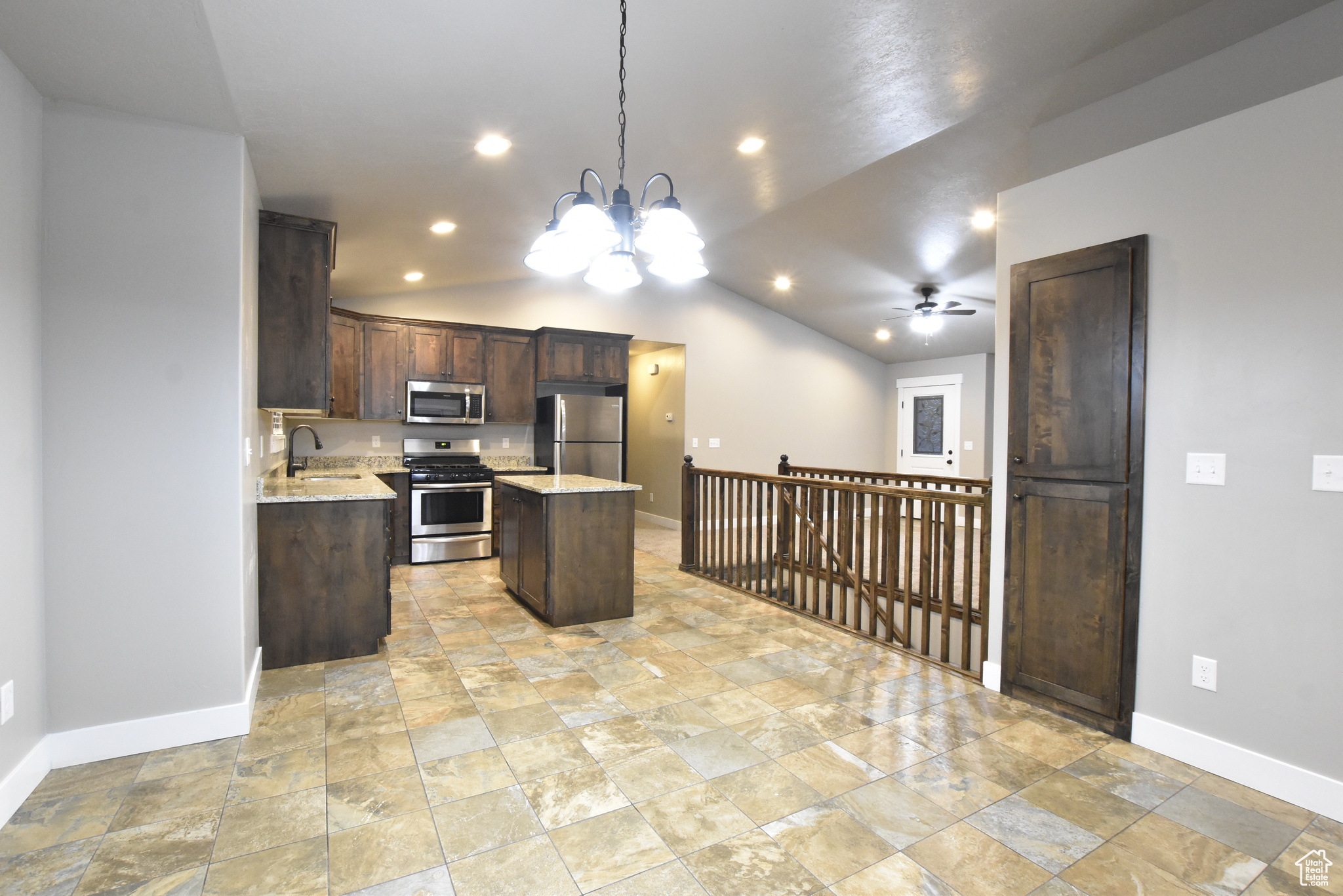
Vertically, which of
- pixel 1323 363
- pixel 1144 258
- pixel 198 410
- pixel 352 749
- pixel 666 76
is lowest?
pixel 352 749

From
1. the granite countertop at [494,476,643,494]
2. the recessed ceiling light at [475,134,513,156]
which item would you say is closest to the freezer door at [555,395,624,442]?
the granite countertop at [494,476,643,494]

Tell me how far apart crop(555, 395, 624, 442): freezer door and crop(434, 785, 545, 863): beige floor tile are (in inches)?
179

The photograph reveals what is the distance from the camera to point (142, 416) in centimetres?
238

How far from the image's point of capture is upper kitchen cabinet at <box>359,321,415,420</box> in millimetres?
5812

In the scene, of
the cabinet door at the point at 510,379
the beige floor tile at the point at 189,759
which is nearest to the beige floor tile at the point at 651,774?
the beige floor tile at the point at 189,759

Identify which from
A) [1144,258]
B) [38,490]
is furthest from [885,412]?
[38,490]

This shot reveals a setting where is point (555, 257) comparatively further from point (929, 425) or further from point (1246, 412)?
point (929, 425)

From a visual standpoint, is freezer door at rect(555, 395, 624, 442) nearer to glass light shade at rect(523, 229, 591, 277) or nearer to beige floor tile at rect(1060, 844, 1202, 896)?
glass light shade at rect(523, 229, 591, 277)

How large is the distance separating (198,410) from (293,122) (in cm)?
121

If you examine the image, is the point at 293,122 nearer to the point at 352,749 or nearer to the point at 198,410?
the point at 198,410

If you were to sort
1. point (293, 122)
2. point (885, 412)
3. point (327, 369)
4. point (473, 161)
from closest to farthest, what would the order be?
point (293, 122) < point (473, 161) < point (327, 369) < point (885, 412)

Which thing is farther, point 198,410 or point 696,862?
point 198,410

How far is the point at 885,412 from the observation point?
9.53m

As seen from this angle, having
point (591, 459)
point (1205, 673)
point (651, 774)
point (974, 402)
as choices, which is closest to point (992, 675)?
point (1205, 673)
